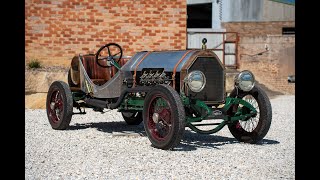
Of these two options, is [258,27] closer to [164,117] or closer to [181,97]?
[181,97]

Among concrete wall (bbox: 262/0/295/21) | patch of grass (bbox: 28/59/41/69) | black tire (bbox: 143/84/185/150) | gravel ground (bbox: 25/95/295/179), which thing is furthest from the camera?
concrete wall (bbox: 262/0/295/21)

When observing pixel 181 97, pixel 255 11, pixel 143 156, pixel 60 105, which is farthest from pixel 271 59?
pixel 143 156

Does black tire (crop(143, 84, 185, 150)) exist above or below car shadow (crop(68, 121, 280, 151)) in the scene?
above

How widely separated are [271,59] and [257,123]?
15.3 metres

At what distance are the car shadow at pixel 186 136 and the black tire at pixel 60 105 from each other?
13.2 inches

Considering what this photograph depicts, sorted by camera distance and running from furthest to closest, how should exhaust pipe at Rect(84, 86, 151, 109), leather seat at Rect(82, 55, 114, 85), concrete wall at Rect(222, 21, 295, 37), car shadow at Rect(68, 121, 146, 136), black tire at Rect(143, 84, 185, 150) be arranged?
concrete wall at Rect(222, 21, 295, 37) → leather seat at Rect(82, 55, 114, 85) → car shadow at Rect(68, 121, 146, 136) → exhaust pipe at Rect(84, 86, 151, 109) → black tire at Rect(143, 84, 185, 150)

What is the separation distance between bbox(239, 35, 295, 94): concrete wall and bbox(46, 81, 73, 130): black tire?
1365cm

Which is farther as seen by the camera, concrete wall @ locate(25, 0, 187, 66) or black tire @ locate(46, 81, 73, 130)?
concrete wall @ locate(25, 0, 187, 66)

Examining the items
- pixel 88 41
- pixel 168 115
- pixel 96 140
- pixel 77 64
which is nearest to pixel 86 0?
pixel 88 41

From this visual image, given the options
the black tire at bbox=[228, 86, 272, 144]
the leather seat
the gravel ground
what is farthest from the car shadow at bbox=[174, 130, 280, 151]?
the leather seat

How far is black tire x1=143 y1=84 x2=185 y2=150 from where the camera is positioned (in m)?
6.28

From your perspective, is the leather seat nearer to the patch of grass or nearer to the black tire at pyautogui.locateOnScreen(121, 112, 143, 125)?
the black tire at pyautogui.locateOnScreen(121, 112, 143, 125)

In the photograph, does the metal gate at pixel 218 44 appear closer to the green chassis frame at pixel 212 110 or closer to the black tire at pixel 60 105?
the black tire at pixel 60 105
